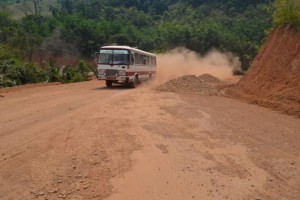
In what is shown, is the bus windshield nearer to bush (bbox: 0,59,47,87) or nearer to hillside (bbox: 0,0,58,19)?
bush (bbox: 0,59,47,87)

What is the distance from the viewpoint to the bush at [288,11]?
794 inches

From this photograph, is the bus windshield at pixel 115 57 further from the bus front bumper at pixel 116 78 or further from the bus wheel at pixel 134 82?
the bus wheel at pixel 134 82

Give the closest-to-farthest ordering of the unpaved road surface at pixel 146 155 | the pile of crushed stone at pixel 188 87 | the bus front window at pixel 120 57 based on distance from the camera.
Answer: the unpaved road surface at pixel 146 155, the pile of crushed stone at pixel 188 87, the bus front window at pixel 120 57

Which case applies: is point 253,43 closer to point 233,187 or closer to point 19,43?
point 19,43

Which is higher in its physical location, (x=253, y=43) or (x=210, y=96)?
(x=253, y=43)

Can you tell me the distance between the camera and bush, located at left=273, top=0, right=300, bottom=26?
2017cm

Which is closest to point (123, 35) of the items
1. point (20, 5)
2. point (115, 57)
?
point (115, 57)

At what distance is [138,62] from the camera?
27391 mm

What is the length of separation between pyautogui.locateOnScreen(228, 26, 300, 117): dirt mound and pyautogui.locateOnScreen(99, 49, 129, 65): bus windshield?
6.88 metres

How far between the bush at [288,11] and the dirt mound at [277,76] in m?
0.42

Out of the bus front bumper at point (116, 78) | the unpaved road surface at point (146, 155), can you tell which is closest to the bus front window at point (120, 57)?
the bus front bumper at point (116, 78)

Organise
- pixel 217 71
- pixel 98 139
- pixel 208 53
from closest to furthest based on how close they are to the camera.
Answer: pixel 98 139, pixel 217 71, pixel 208 53

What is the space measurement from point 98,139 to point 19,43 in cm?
3861

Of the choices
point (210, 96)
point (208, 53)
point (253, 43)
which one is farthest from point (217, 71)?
point (210, 96)
